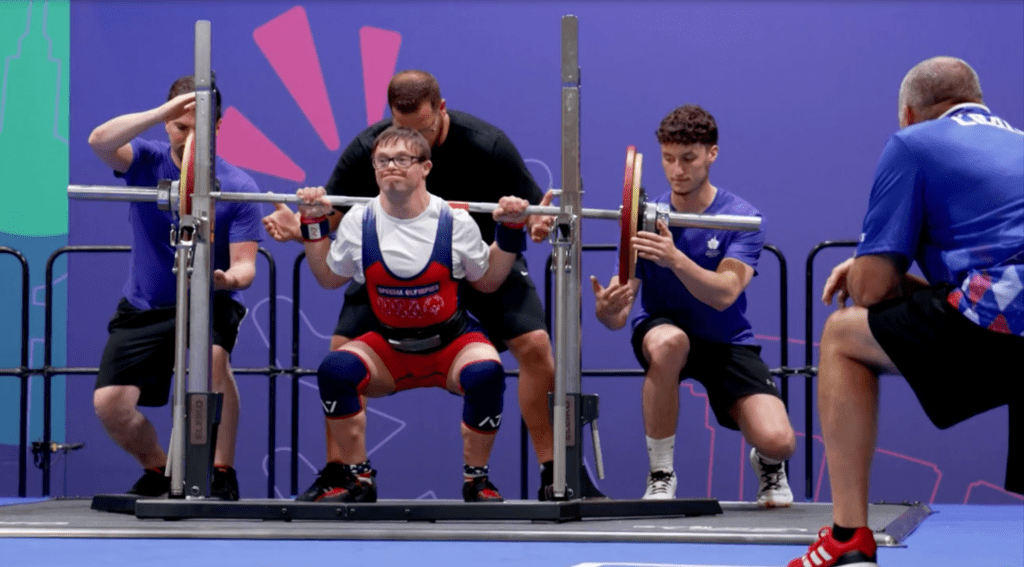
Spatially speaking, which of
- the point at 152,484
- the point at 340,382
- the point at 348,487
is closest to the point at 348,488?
the point at 348,487

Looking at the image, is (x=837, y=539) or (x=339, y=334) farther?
(x=339, y=334)

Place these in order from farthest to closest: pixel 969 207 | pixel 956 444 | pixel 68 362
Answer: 1. pixel 68 362
2. pixel 956 444
3. pixel 969 207

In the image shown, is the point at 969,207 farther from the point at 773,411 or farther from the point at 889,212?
the point at 773,411

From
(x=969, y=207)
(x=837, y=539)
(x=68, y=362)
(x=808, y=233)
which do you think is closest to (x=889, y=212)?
(x=969, y=207)

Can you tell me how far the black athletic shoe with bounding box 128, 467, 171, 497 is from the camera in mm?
4062

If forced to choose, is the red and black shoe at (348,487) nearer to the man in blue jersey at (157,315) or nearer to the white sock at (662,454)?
the man in blue jersey at (157,315)

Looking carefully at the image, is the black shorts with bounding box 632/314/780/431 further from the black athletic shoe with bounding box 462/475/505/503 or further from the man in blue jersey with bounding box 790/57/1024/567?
the man in blue jersey with bounding box 790/57/1024/567

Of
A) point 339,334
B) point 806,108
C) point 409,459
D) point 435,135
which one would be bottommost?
point 409,459

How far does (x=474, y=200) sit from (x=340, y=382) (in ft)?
2.86

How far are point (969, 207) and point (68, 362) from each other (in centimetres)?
453

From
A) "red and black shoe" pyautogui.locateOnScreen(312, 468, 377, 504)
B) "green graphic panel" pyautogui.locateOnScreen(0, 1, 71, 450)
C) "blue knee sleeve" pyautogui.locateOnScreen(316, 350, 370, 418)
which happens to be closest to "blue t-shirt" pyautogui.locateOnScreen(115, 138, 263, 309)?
"blue knee sleeve" pyautogui.locateOnScreen(316, 350, 370, 418)

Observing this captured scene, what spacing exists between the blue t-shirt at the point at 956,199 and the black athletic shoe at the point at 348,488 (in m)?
1.84

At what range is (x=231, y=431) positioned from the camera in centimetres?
401

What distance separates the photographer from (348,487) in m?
3.62
